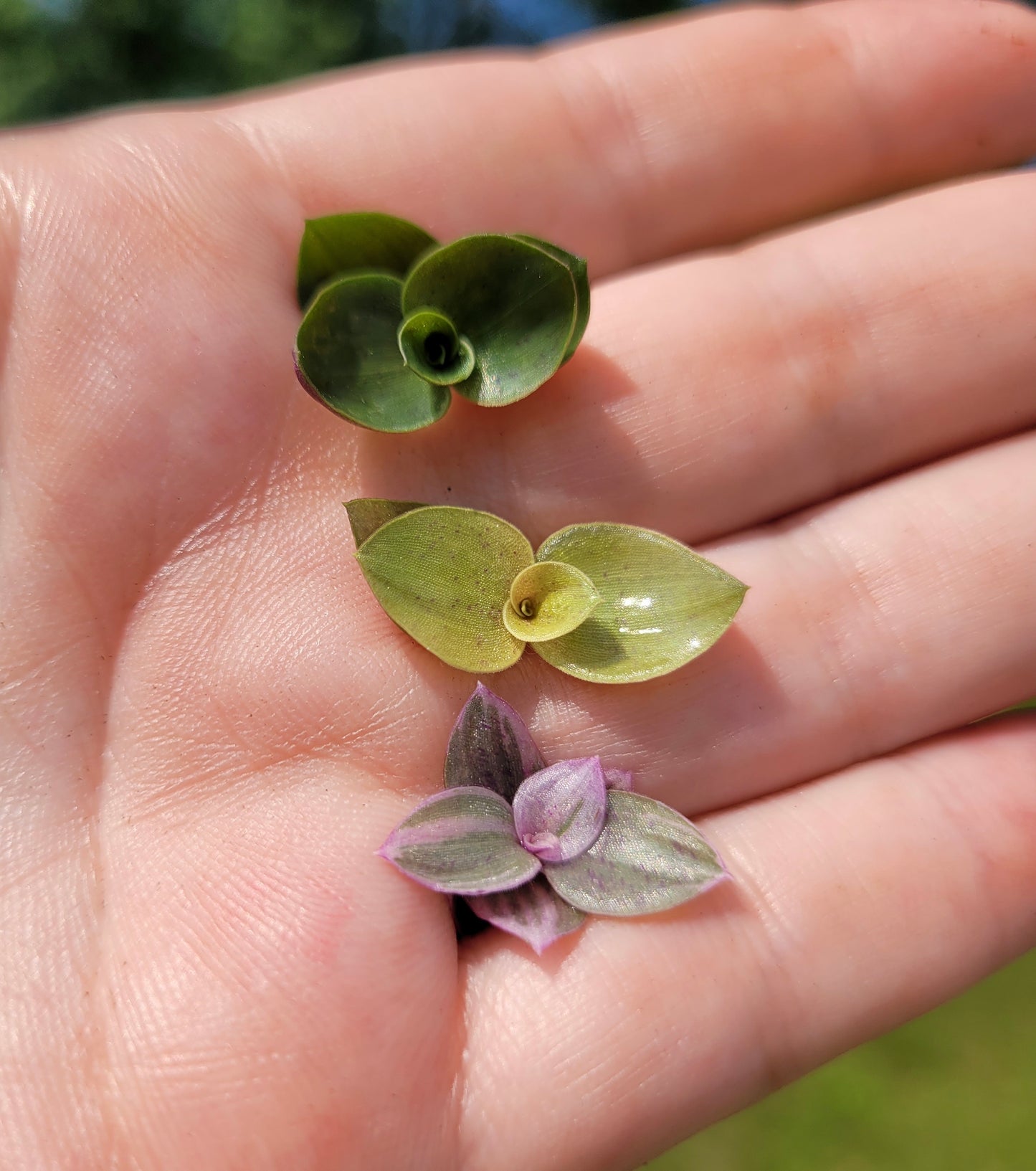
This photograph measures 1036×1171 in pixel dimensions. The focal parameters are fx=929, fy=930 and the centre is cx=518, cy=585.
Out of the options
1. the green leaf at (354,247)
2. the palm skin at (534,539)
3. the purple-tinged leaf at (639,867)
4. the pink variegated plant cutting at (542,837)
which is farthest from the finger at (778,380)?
the purple-tinged leaf at (639,867)

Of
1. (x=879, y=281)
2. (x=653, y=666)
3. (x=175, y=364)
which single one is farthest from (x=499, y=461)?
(x=879, y=281)

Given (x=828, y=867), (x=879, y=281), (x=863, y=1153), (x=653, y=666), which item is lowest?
(x=863, y=1153)

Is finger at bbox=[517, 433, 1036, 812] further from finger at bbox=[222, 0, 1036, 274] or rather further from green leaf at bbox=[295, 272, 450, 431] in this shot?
finger at bbox=[222, 0, 1036, 274]

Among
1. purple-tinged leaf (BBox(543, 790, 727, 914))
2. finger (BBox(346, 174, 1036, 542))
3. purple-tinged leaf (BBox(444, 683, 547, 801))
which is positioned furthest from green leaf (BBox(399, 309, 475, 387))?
purple-tinged leaf (BBox(543, 790, 727, 914))

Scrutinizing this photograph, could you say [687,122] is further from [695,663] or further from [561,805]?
[561,805]

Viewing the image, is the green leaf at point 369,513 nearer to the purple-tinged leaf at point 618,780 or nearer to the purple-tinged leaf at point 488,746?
the purple-tinged leaf at point 488,746

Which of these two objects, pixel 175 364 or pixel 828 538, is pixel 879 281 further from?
pixel 175 364

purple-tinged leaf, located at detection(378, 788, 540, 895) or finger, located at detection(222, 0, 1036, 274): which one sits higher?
finger, located at detection(222, 0, 1036, 274)

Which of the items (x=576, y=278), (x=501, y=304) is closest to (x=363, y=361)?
(x=501, y=304)
